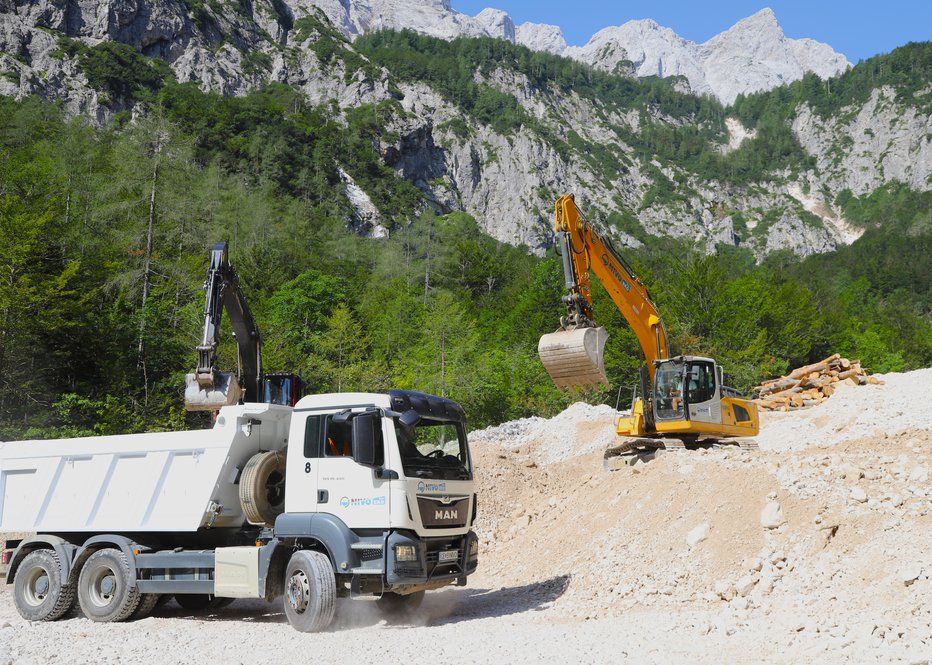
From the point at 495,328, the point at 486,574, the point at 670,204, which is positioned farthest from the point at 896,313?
the point at 670,204

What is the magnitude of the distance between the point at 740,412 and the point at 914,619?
9916 millimetres

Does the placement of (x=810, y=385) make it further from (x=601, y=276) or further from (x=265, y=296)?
(x=265, y=296)

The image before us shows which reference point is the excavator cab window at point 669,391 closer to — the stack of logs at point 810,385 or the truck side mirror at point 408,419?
the truck side mirror at point 408,419

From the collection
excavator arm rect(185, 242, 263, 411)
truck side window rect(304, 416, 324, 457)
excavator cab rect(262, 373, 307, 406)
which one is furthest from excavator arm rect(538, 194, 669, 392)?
excavator arm rect(185, 242, 263, 411)

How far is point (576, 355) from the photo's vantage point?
1141cm

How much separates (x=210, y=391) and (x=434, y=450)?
3331 millimetres

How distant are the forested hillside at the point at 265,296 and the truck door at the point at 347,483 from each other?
2026 cm

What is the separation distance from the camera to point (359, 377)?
36.6 meters

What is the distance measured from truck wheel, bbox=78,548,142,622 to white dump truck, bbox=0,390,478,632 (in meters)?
0.02

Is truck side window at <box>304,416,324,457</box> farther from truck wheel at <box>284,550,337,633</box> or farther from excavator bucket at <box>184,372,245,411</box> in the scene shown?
excavator bucket at <box>184,372,245,411</box>

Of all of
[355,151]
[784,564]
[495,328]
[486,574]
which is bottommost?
[486,574]

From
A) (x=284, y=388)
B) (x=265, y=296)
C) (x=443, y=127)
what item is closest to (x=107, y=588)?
(x=284, y=388)

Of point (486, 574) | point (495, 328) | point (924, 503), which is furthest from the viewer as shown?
point (495, 328)

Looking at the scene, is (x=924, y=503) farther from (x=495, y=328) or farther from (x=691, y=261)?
(x=495, y=328)
